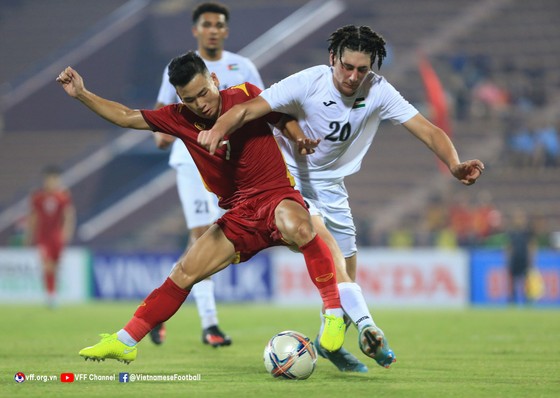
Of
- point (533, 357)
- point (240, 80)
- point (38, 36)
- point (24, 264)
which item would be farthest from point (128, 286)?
point (38, 36)

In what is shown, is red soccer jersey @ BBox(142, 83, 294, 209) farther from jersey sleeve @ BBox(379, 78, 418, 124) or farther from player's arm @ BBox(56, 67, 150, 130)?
jersey sleeve @ BBox(379, 78, 418, 124)

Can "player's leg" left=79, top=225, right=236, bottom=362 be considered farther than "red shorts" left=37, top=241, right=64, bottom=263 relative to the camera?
No

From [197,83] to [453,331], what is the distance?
558 centimetres

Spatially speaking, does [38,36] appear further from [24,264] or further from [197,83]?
[197,83]

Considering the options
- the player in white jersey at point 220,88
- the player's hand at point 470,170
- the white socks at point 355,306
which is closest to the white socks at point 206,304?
the player in white jersey at point 220,88

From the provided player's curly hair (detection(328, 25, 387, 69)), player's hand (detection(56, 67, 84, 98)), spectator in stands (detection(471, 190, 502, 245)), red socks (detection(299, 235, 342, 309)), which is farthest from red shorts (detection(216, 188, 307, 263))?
spectator in stands (detection(471, 190, 502, 245))

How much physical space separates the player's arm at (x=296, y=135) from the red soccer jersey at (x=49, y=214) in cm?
1141

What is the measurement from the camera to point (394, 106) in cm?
682

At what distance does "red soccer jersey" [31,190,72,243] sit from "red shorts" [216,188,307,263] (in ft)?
37.3

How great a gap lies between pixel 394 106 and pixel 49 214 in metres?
11.8

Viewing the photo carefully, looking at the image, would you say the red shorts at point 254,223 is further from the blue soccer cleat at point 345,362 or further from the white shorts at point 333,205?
the blue soccer cleat at point 345,362

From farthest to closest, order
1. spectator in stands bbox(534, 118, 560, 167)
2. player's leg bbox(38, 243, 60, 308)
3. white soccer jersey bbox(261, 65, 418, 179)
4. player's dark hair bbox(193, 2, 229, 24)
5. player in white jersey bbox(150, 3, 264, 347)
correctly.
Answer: spectator in stands bbox(534, 118, 560, 167) → player's leg bbox(38, 243, 60, 308) → player's dark hair bbox(193, 2, 229, 24) → player in white jersey bbox(150, 3, 264, 347) → white soccer jersey bbox(261, 65, 418, 179)

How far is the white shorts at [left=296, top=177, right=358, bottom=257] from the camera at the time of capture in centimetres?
716

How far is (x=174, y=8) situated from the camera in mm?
31016
